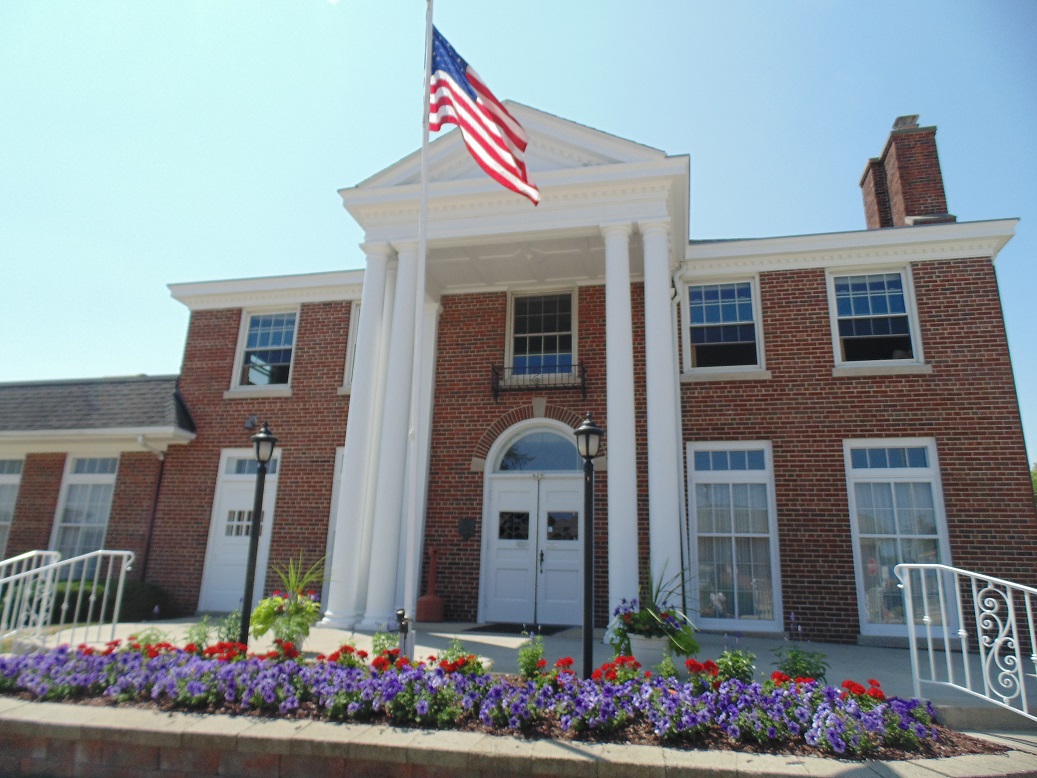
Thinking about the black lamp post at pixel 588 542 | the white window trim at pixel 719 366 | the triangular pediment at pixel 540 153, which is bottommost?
the black lamp post at pixel 588 542

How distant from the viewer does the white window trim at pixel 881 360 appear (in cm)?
1070

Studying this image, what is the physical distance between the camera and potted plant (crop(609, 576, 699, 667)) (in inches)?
269

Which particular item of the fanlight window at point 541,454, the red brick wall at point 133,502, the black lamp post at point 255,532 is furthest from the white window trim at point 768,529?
the red brick wall at point 133,502

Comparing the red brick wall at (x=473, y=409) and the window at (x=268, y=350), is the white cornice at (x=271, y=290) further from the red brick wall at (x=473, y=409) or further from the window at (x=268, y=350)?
the red brick wall at (x=473, y=409)

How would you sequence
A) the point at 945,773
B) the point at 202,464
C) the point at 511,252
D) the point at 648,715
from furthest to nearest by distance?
the point at 202,464 → the point at 511,252 → the point at 648,715 → the point at 945,773

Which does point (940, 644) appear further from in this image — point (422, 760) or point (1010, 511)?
point (422, 760)

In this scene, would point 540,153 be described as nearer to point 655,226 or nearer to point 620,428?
point 655,226

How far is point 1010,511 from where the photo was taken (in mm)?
9820

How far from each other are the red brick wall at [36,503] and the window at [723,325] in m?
13.2

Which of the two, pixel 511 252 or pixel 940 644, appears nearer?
pixel 940 644

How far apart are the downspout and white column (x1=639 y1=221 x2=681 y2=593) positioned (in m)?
10.0

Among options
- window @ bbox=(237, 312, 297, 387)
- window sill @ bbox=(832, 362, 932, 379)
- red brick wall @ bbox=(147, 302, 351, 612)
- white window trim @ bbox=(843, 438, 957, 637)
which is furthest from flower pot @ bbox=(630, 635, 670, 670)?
window @ bbox=(237, 312, 297, 387)

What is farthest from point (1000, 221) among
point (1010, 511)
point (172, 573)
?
point (172, 573)

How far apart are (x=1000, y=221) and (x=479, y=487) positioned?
32.0 feet
